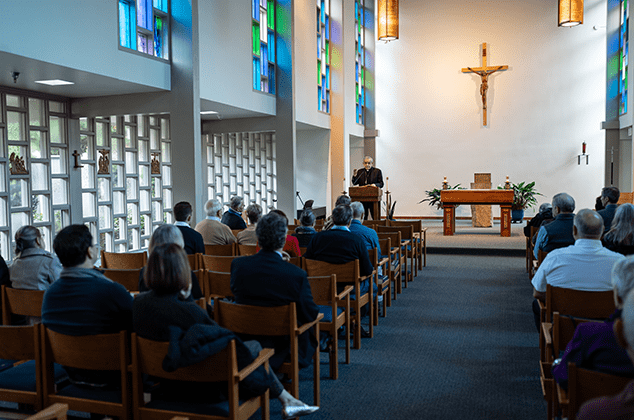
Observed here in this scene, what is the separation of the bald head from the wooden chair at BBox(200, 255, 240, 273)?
253 centimetres

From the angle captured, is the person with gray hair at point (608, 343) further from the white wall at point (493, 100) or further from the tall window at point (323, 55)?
the white wall at point (493, 100)

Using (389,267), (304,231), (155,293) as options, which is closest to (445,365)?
(389,267)

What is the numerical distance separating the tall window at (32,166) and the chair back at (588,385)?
666 cm

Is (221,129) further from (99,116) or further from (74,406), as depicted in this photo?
(74,406)

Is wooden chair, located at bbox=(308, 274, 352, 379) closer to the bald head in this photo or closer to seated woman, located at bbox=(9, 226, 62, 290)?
the bald head

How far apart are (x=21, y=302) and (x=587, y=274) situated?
3279 millimetres

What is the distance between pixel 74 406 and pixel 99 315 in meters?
0.40

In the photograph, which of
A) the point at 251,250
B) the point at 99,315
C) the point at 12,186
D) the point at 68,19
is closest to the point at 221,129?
the point at 12,186

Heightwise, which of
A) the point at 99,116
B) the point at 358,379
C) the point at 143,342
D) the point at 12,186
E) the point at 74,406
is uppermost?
the point at 99,116

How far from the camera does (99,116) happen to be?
25.2ft

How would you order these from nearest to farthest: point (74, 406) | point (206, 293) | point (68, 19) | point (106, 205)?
point (74, 406) < point (206, 293) < point (68, 19) < point (106, 205)

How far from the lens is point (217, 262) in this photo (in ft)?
14.8

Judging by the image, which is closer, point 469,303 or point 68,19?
point 68,19

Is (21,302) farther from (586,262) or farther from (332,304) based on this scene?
(586,262)
